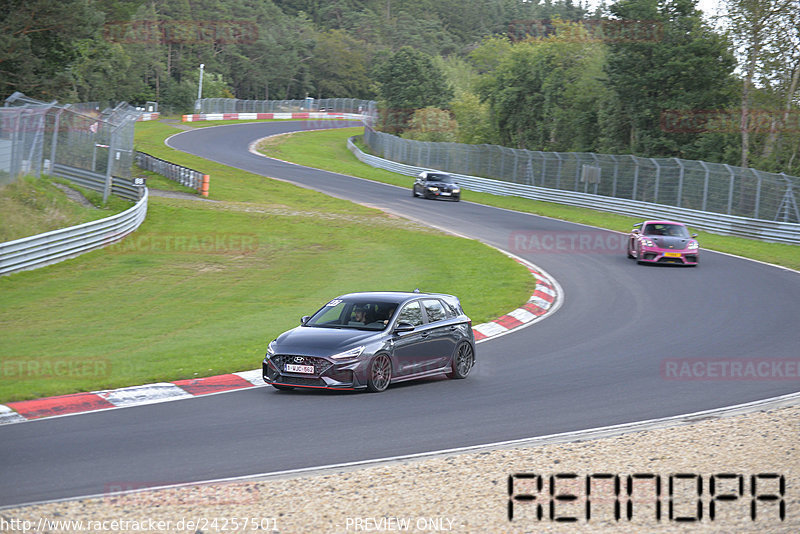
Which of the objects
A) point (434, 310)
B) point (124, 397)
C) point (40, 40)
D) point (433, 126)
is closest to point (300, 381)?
point (124, 397)

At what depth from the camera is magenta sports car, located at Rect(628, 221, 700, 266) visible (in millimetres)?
27328

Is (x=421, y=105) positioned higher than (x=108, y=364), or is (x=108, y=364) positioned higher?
(x=421, y=105)

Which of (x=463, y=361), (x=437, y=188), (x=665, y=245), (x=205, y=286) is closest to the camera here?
(x=463, y=361)

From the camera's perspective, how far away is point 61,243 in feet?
78.3

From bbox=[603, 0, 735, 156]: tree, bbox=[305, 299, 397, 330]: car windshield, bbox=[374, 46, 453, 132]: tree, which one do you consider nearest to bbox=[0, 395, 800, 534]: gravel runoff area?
bbox=[305, 299, 397, 330]: car windshield

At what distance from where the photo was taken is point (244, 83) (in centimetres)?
14088

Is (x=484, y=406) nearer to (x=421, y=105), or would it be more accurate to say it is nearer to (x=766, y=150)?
(x=766, y=150)

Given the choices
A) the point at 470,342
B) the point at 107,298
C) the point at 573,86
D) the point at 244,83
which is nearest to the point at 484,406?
the point at 470,342

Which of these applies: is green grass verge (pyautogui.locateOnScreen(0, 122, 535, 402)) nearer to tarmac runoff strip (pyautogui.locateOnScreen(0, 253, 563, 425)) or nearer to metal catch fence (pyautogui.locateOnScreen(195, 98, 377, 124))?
tarmac runoff strip (pyautogui.locateOnScreen(0, 253, 563, 425))

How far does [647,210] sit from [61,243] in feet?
87.2

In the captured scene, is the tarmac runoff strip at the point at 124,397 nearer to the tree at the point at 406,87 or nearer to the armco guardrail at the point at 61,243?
the armco guardrail at the point at 61,243

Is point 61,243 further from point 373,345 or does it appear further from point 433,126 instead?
point 433,126

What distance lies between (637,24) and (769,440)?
1795 inches

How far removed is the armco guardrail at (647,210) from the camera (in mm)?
34281
